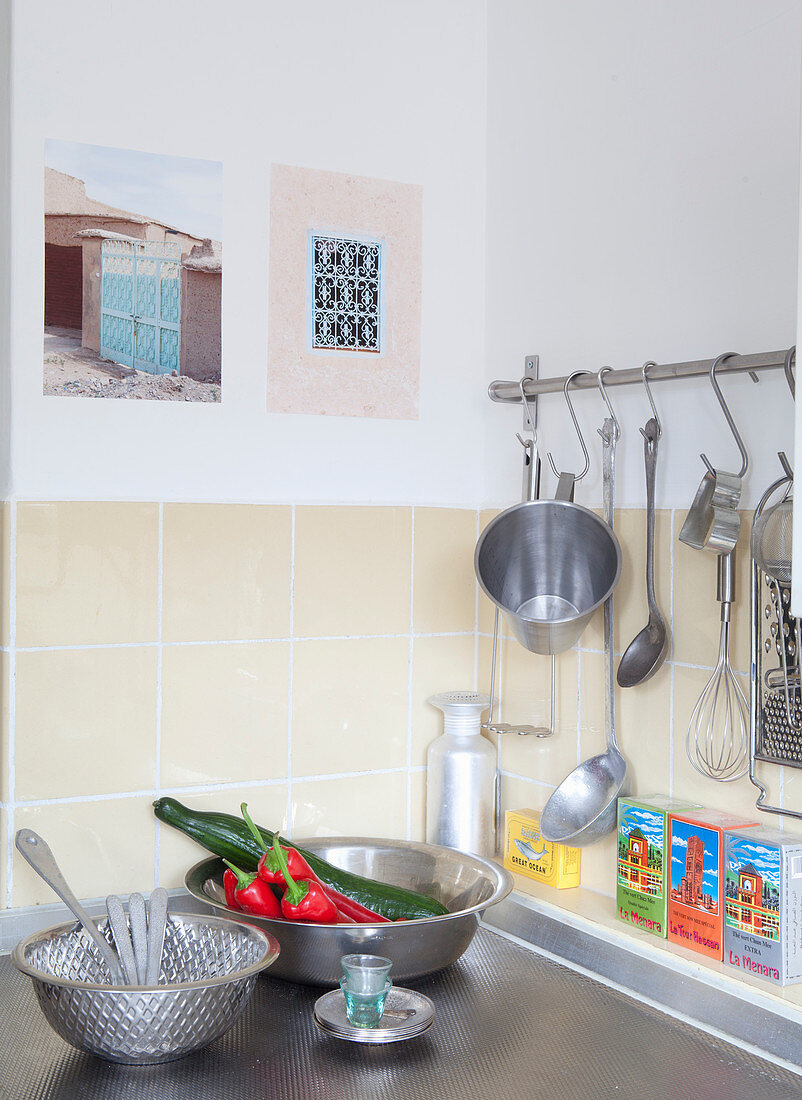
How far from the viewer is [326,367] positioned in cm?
158

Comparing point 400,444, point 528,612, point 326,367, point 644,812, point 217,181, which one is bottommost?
point 644,812

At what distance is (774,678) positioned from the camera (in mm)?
1200

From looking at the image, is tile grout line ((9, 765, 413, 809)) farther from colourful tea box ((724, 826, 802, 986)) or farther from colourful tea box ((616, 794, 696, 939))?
colourful tea box ((724, 826, 802, 986))

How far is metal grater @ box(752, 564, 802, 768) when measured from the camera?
1.18 m

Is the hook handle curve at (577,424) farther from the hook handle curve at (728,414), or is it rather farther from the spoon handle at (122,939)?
the spoon handle at (122,939)

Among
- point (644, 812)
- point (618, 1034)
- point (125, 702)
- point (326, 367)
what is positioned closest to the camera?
point (618, 1034)

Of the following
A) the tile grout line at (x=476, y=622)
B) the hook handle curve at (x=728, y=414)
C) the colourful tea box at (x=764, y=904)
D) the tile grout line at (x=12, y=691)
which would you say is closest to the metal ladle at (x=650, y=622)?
the hook handle curve at (x=728, y=414)

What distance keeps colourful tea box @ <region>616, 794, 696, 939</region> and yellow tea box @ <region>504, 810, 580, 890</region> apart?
0.13 m

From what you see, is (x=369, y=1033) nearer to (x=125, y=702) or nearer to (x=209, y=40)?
(x=125, y=702)

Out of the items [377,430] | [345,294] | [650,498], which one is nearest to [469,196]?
[345,294]

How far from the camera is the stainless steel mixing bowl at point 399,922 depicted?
1.20 metres

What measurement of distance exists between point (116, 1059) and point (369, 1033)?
0.24 meters

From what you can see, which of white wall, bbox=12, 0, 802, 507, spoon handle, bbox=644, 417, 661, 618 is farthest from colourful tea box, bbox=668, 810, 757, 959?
white wall, bbox=12, 0, 802, 507

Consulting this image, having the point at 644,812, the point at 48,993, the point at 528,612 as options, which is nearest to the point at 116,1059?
the point at 48,993
